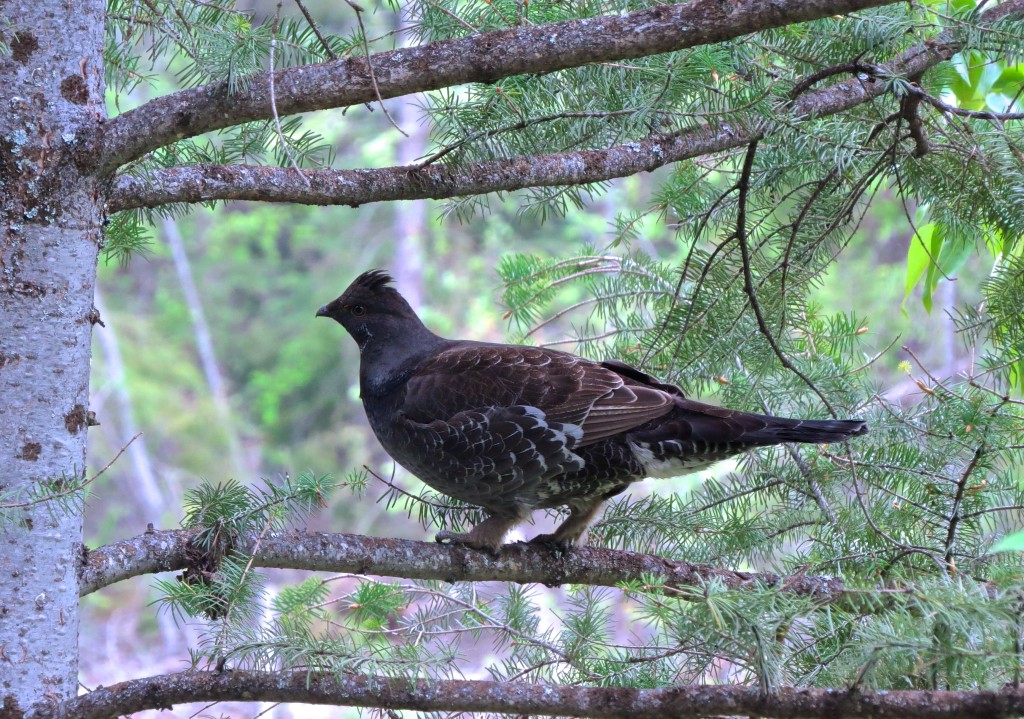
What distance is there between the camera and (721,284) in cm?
334

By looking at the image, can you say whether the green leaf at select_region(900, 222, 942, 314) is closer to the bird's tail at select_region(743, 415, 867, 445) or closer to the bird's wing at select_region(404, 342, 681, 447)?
the bird's tail at select_region(743, 415, 867, 445)

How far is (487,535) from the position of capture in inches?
134

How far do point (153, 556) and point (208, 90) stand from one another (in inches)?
45.2

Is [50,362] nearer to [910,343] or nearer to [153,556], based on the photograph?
[153,556]

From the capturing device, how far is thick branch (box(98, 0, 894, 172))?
2109mm

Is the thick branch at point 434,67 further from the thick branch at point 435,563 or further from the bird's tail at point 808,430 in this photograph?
the bird's tail at point 808,430

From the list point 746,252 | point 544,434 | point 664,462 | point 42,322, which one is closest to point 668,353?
point 664,462

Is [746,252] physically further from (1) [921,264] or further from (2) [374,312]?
(2) [374,312]

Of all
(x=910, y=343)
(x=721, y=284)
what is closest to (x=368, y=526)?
(x=910, y=343)

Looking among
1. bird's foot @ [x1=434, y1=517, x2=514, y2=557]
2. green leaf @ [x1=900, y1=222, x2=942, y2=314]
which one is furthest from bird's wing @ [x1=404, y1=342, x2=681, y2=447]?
green leaf @ [x1=900, y1=222, x2=942, y2=314]

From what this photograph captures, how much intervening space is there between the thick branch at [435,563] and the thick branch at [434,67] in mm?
968

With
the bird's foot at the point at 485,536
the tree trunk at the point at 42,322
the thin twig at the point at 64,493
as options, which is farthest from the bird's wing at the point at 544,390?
the thin twig at the point at 64,493

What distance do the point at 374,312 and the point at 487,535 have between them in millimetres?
1274

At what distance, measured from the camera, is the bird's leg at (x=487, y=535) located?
332 cm
